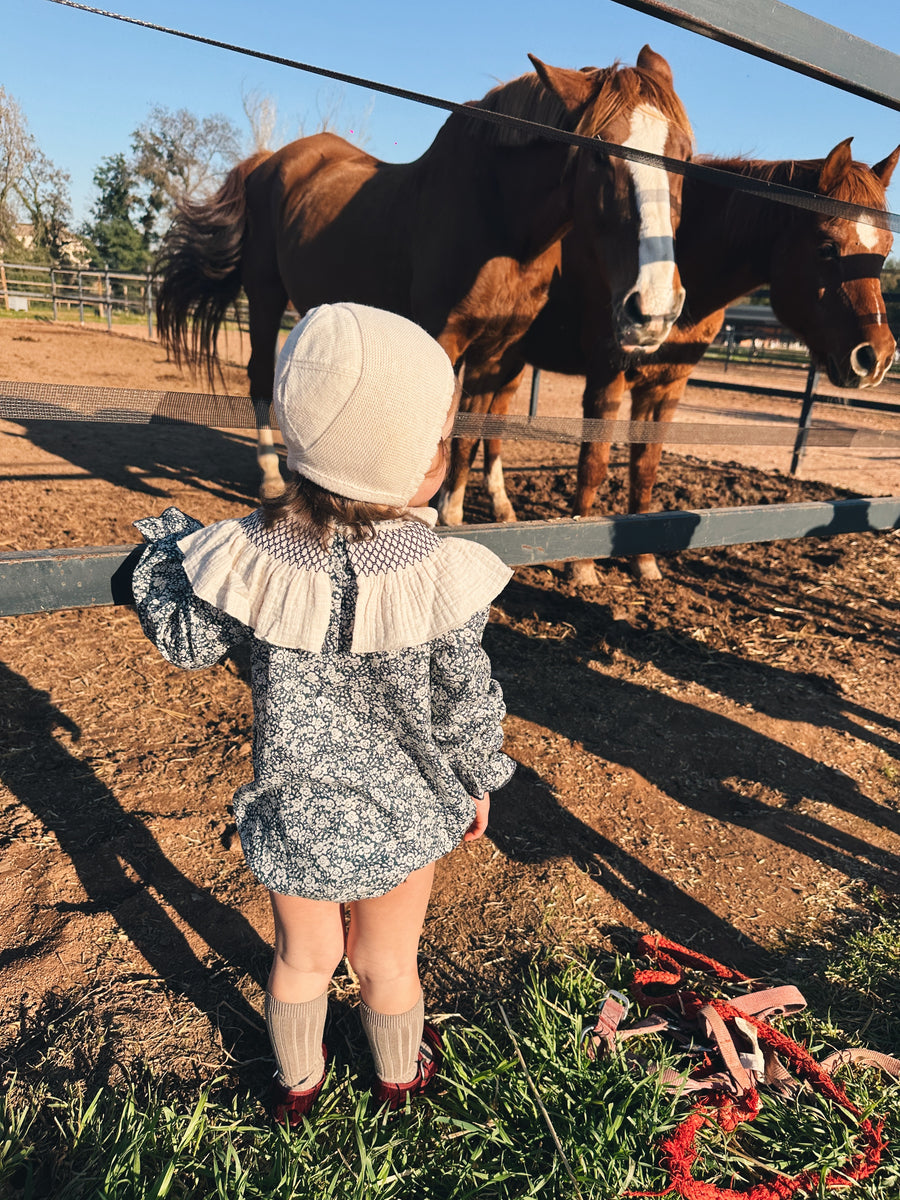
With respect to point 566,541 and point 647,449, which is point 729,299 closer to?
point 647,449

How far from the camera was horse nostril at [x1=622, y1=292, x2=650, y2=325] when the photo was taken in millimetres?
2434

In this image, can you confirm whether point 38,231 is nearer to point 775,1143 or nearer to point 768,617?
point 768,617

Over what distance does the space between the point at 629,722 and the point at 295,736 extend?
1881mm

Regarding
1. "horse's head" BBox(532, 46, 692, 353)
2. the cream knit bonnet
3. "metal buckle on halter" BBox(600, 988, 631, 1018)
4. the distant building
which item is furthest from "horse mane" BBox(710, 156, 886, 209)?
the distant building

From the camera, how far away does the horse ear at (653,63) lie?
9.21 ft

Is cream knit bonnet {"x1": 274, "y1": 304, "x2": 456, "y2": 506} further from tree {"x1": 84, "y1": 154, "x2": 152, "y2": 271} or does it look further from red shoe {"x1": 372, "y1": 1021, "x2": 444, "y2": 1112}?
tree {"x1": 84, "y1": 154, "x2": 152, "y2": 271}

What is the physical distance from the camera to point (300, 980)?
3.92 ft

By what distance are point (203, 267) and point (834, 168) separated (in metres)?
4.21

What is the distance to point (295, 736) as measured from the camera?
1.07 meters

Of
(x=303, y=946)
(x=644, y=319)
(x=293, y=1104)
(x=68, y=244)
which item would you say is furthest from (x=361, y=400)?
(x=68, y=244)

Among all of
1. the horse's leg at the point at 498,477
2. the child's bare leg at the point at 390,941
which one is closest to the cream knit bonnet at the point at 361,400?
the child's bare leg at the point at 390,941

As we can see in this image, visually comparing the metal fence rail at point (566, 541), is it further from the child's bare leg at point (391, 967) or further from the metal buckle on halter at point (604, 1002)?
the metal buckle on halter at point (604, 1002)

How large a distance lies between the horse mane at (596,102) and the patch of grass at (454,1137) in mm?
2765

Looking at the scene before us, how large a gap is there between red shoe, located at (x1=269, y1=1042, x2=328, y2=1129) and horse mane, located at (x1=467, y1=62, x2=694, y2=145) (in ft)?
9.24
